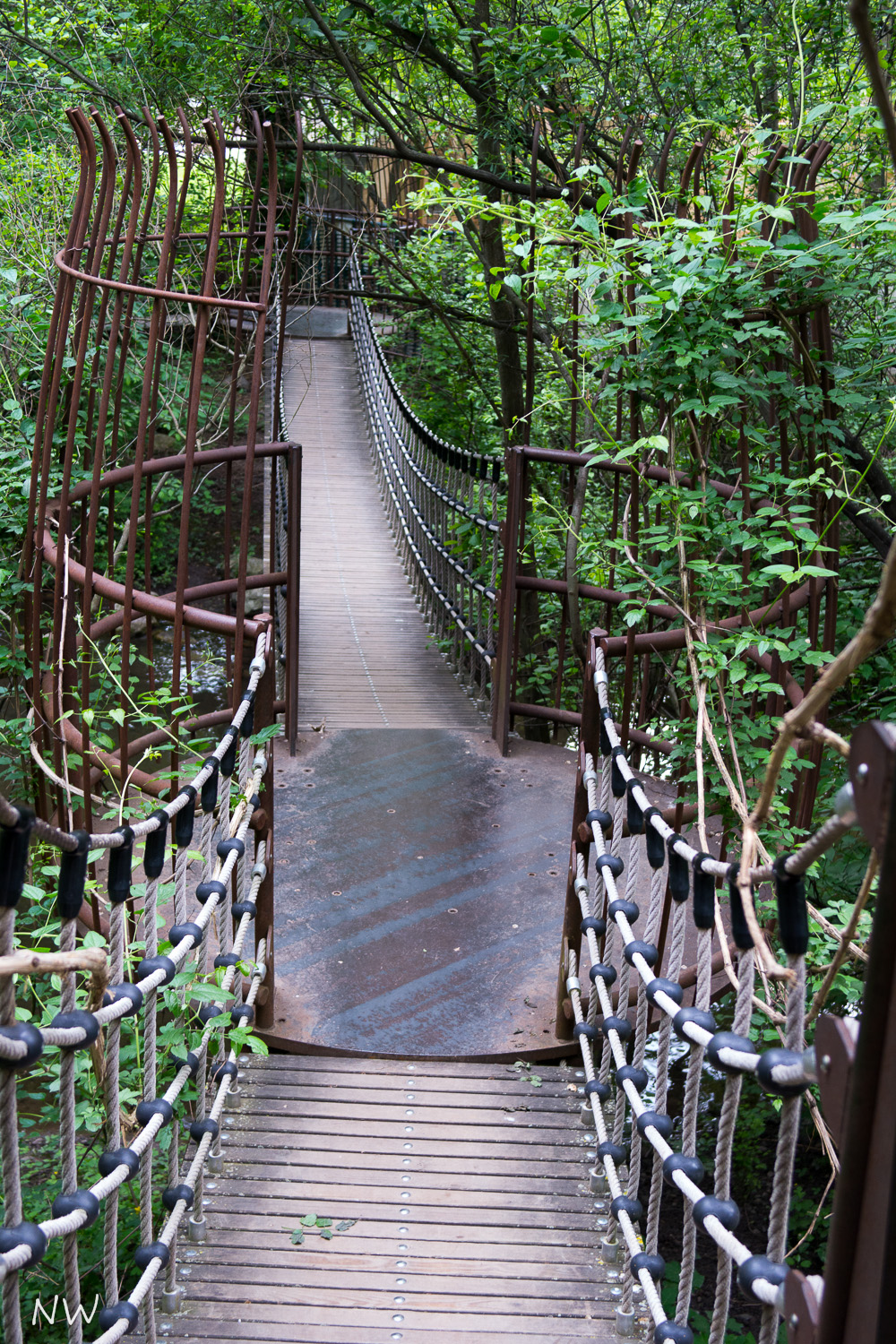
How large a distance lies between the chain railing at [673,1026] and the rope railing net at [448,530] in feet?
9.59

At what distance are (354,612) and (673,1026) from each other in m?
6.20

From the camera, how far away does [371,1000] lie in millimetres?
3432

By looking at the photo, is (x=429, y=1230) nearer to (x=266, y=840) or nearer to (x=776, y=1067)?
(x=266, y=840)

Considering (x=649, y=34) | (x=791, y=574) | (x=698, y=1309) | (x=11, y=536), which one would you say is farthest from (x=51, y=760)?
(x=649, y=34)

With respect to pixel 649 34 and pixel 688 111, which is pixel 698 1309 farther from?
pixel 649 34

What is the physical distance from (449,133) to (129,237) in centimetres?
632

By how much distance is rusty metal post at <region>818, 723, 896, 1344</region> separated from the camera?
93 centimetres

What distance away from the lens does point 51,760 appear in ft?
12.0

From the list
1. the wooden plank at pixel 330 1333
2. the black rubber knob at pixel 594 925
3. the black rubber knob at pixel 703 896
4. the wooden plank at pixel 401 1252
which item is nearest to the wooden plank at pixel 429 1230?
the wooden plank at pixel 401 1252

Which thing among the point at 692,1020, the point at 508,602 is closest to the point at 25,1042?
the point at 692,1020

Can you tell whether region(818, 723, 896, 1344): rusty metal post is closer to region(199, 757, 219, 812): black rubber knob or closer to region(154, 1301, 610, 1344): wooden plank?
region(154, 1301, 610, 1344): wooden plank

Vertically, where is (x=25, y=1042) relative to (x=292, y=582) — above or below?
below

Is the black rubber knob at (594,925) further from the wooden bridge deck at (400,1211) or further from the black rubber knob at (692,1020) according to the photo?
the black rubber knob at (692,1020)

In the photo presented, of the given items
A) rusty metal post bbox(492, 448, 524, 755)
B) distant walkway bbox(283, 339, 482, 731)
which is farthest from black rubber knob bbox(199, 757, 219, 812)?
distant walkway bbox(283, 339, 482, 731)
